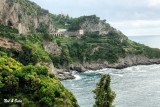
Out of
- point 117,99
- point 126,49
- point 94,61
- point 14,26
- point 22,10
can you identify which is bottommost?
point 117,99

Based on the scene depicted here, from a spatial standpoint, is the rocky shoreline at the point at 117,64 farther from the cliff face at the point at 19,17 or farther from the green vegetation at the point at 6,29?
the green vegetation at the point at 6,29

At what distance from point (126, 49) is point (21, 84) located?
90.7 m

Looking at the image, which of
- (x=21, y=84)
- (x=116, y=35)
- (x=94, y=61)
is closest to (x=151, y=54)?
(x=116, y=35)

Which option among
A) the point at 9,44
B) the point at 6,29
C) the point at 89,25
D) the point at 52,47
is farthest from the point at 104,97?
the point at 89,25

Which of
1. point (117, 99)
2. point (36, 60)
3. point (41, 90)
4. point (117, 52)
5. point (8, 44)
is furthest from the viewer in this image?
point (117, 52)

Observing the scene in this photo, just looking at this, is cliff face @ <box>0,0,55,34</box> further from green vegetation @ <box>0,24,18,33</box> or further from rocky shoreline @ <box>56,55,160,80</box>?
rocky shoreline @ <box>56,55,160,80</box>

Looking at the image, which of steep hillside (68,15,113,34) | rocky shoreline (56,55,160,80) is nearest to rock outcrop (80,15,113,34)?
steep hillside (68,15,113,34)

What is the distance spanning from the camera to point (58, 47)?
95.9 m

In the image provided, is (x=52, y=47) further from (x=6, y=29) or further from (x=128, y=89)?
(x=128, y=89)

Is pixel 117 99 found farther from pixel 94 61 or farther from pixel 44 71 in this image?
pixel 94 61

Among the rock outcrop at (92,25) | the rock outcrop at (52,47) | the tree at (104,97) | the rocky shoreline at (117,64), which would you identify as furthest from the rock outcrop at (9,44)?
the rock outcrop at (92,25)

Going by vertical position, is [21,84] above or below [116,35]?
below

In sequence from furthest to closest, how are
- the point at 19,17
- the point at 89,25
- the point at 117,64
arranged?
1. the point at 89,25
2. the point at 117,64
3. the point at 19,17

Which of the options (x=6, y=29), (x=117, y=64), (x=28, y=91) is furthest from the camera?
(x=117, y=64)
